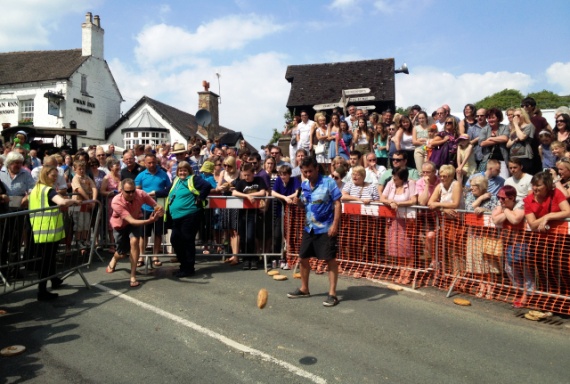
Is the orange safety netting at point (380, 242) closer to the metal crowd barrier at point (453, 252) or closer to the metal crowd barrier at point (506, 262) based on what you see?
the metal crowd barrier at point (453, 252)

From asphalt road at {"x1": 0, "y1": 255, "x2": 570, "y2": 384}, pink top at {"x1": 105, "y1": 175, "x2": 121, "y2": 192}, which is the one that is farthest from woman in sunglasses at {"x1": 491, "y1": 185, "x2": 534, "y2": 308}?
pink top at {"x1": 105, "y1": 175, "x2": 121, "y2": 192}

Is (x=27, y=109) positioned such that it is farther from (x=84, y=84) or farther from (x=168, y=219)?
(x=168, y=219)

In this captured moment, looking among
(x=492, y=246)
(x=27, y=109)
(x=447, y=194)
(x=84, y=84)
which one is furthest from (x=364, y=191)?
(x=27, y=109)

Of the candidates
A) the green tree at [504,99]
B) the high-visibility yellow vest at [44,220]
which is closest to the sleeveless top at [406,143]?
the high-visibility yellow vest at [44,220]

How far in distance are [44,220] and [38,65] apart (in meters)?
36.1

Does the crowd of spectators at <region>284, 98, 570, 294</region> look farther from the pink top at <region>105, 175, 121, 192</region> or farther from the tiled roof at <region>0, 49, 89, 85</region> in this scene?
the tiled roof at <region>0, 49, 89, 85</region>

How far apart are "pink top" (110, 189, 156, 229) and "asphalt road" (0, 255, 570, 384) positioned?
3.44ft

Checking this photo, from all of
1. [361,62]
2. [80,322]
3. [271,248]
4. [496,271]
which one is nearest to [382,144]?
[271,248]

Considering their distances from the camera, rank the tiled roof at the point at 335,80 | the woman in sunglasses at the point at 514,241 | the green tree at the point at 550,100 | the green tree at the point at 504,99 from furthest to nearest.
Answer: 1. the green tree at the point at 504,99
2. the green tree at the point at 550,100
3. the tiled roof at the point at 335,80
4. the woman in sunglasses at the point at 514,241

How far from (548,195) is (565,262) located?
33.4 inches

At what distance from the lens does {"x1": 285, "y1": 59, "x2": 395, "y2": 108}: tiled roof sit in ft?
111

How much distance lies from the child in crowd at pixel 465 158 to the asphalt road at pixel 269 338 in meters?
3.39

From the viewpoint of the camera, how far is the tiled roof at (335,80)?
1328 inches

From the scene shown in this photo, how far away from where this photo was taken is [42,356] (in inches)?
174
